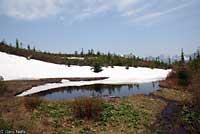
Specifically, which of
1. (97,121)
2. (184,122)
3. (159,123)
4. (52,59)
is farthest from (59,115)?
(52,59)

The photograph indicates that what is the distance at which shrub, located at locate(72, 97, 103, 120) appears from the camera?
1090cm

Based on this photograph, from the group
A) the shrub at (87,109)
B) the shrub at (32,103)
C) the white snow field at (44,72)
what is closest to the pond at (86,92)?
the shrub at (32,103)

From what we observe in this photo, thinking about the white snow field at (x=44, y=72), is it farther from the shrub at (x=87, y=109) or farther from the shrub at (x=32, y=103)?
the shrub at (x=87, y=109)

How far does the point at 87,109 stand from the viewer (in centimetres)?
1095

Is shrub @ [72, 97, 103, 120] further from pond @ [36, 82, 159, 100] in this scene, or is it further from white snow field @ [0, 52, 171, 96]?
white snow field @ [0, 52, 171, 96]

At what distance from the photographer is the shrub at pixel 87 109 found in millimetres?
10898

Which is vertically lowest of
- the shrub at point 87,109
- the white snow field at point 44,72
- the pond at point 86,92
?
the pond at point 86,92

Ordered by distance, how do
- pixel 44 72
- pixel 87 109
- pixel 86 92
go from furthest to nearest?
pixel 44 72, pixel 86 92, pixel 87 109

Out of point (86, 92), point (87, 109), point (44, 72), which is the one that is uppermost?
point (44, 72)

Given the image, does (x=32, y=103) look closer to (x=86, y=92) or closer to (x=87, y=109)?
(x=87, y=109)

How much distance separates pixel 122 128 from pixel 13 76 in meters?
30.7

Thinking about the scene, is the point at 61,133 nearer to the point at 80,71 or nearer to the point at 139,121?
the point at 139,121

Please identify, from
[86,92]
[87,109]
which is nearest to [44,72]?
[86,92]

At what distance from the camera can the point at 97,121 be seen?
1053cm
